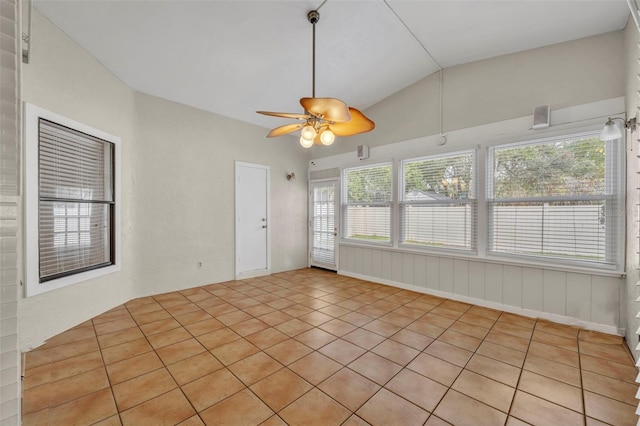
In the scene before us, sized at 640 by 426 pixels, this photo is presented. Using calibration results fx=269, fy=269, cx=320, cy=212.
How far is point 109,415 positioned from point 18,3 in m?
2.23

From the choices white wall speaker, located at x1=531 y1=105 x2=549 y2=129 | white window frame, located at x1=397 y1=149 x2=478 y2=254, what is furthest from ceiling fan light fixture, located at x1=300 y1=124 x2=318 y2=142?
white wall speaker, located at x1=531 y1=105 x2=549 y2=129

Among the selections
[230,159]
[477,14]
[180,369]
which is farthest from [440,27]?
[180,369]

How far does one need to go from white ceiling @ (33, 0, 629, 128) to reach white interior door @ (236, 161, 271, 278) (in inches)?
57.6

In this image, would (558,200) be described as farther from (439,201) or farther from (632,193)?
(439,201)

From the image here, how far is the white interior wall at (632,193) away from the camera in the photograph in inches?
93.0

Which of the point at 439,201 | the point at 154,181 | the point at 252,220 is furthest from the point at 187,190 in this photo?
the point at 439,201

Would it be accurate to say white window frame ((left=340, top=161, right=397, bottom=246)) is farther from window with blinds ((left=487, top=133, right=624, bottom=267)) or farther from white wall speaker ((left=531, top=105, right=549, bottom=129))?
white wall speaker ((left=531, top=105, right=549, bottom=129))

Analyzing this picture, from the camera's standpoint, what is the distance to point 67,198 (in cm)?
296

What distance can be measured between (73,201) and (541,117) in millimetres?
5449

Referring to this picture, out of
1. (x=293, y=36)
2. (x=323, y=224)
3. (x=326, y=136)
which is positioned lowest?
(x=323, y=224)

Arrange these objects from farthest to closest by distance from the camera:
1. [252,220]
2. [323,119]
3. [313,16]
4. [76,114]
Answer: [252,220] < [76,114] < [313,16] < [323,119]

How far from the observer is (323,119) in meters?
2.46

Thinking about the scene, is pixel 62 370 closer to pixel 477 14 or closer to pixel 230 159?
pixel 230 159

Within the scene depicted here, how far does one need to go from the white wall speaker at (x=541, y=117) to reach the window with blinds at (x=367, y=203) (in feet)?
6.64
